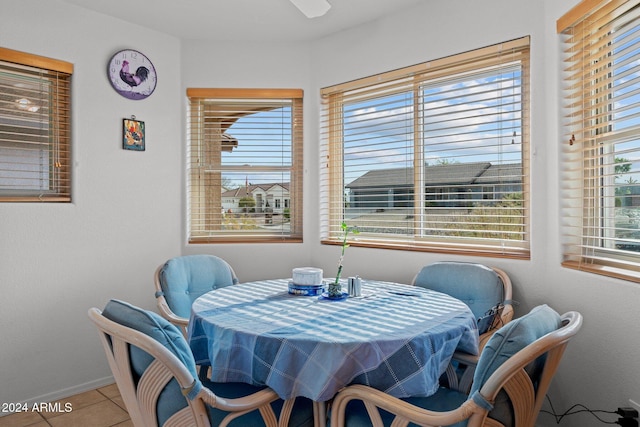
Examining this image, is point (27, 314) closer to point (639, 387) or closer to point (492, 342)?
point (492, 342)

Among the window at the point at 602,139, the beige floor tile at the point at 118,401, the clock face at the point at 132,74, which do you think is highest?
the clock face at the point at 132,74

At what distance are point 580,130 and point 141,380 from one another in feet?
7.37

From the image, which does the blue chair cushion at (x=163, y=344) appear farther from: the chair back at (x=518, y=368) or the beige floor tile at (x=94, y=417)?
the beige floor tile at (x=94, y=417)

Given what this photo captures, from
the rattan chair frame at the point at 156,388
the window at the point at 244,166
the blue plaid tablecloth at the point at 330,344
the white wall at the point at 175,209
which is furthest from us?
the window at the point at 244,166

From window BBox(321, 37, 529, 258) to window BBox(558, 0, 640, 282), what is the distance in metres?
0.32

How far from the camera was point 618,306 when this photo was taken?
1796mm

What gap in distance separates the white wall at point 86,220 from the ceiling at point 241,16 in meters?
0.17

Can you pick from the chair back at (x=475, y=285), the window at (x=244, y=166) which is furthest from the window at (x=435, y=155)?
the window at (x=244, y=166)

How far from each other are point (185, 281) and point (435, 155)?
189 cm

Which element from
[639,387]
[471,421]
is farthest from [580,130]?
[471,421]

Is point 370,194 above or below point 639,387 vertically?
above

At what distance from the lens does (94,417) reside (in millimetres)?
2523

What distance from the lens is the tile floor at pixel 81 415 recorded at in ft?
8.00

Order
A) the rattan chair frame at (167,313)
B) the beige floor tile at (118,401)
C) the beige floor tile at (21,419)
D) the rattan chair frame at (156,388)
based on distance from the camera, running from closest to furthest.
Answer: the rattan chair frame at (156,388) → the rattan chair frame at (167,313) → the beige floor tile at (21,419) → the beige floor tile at (118,401)
